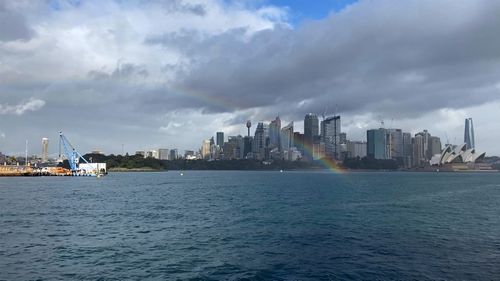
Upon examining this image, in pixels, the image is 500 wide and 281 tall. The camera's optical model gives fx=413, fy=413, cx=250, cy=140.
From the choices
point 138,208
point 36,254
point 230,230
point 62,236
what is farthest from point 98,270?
point 138,208

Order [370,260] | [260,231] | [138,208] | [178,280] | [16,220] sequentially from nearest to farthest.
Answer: [178,280] < [370,260] < [260,231] < [16,220] < [138,208]

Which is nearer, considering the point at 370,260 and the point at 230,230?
the point at 370,260

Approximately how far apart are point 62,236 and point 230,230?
17882mm

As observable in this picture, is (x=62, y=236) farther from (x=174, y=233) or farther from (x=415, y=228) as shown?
(x=415, y=228)

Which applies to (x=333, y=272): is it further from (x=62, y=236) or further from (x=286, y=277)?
(x=62, y=236)

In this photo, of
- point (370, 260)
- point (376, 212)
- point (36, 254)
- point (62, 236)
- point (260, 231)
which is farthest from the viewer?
point (376, 212)

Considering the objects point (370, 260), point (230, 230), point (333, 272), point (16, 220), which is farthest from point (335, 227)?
point (16, 220)

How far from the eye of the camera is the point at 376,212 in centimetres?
6469

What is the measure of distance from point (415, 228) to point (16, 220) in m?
51.1

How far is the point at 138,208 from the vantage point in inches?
2790

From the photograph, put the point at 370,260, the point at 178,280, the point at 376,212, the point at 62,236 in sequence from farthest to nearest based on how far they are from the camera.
Answer: the point at 376,212, the point at 62,236, the point at 370,260, the point at 178,280

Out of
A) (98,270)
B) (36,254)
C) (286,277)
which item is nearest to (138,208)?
(36,254)

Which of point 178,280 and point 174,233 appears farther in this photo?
point 174,233

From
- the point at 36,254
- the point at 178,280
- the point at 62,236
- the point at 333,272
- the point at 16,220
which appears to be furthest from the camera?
the point at 16,220
